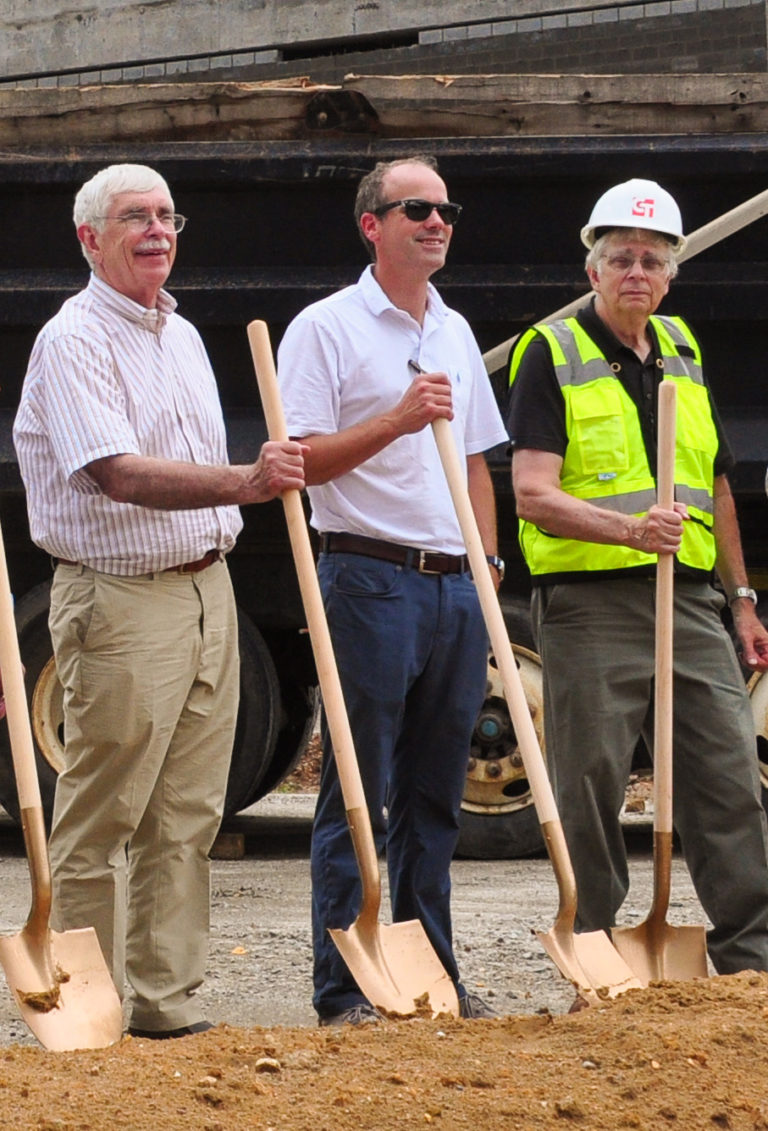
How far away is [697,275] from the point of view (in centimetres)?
634

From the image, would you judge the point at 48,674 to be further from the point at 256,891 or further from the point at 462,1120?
Answer: the point at 462,1120

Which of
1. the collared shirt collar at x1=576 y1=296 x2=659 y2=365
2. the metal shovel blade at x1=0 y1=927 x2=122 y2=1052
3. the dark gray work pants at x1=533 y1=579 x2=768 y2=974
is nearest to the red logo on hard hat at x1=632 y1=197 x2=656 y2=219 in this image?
the collared shirt collar at x1=576 y1=296 x2=659 y2=365

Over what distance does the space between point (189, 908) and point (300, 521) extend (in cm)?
99

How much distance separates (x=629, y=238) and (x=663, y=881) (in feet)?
4.90

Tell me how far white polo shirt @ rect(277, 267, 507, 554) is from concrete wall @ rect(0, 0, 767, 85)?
991 centimetres

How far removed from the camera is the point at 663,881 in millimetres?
4180

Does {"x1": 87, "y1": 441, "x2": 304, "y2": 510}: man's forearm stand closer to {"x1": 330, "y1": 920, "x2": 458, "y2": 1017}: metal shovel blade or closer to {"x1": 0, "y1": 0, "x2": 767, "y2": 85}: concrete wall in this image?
{"x1": 330, "y1": 920, "x2": 458, "y2": 1017}: metal shovel blade

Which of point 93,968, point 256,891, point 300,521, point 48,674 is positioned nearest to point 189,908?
point 93,968

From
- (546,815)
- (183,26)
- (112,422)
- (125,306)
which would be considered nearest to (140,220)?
(125,306)

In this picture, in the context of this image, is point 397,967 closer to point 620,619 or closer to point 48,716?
point 620,619

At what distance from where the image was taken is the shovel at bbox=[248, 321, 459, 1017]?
151 inches

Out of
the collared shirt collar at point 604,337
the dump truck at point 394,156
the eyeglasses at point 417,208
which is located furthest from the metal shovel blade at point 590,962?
the dump truck at point 394,156

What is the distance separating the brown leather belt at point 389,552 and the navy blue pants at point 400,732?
0.7 inches

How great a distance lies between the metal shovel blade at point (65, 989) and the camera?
11.6 ft
